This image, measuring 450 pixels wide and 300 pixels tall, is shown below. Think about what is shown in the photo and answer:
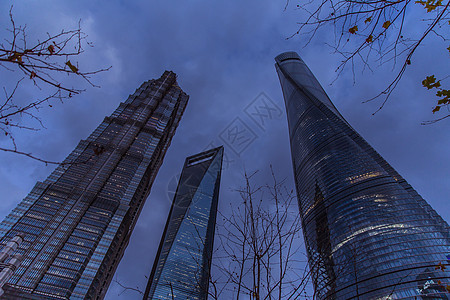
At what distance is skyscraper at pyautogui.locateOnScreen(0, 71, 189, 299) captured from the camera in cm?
7356

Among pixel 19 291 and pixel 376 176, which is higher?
pixel 376 176

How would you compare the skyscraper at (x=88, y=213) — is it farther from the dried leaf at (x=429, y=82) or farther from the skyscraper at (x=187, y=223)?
the dried leaf at (x=429, y=82)

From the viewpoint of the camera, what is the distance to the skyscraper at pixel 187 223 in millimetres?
106363

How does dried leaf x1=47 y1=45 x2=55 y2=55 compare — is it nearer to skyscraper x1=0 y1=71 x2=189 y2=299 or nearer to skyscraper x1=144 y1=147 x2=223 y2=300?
skyscraper x1=0 y1=71 x2=189 y2=299

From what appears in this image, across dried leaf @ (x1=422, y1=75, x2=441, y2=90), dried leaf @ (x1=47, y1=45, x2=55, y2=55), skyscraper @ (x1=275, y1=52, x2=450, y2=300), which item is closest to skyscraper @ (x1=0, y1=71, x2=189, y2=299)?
dried leaf @ (x1=47, y1=45, x2=55, y2=55)

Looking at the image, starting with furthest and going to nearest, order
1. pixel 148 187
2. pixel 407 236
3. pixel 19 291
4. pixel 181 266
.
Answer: pixel 148 187, pixel 181 266, pixel 19 291, pixel 407 236

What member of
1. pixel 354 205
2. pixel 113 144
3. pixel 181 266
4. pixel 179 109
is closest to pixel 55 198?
pixel 113 144

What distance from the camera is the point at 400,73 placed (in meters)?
2.90

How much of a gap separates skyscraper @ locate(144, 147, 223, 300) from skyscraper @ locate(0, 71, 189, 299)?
75.8ft

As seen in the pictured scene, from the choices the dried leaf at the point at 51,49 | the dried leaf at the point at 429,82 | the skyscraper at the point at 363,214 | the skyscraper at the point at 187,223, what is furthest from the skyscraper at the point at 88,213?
the skyscraper at the point at 363,214

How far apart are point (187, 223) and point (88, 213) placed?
173 ft

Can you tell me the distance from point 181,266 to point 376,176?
92601 millimetres

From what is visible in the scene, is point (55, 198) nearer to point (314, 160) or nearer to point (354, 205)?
point (314, 160)

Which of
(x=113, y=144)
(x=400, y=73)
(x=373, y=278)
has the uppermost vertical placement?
(x=113, y=144)
